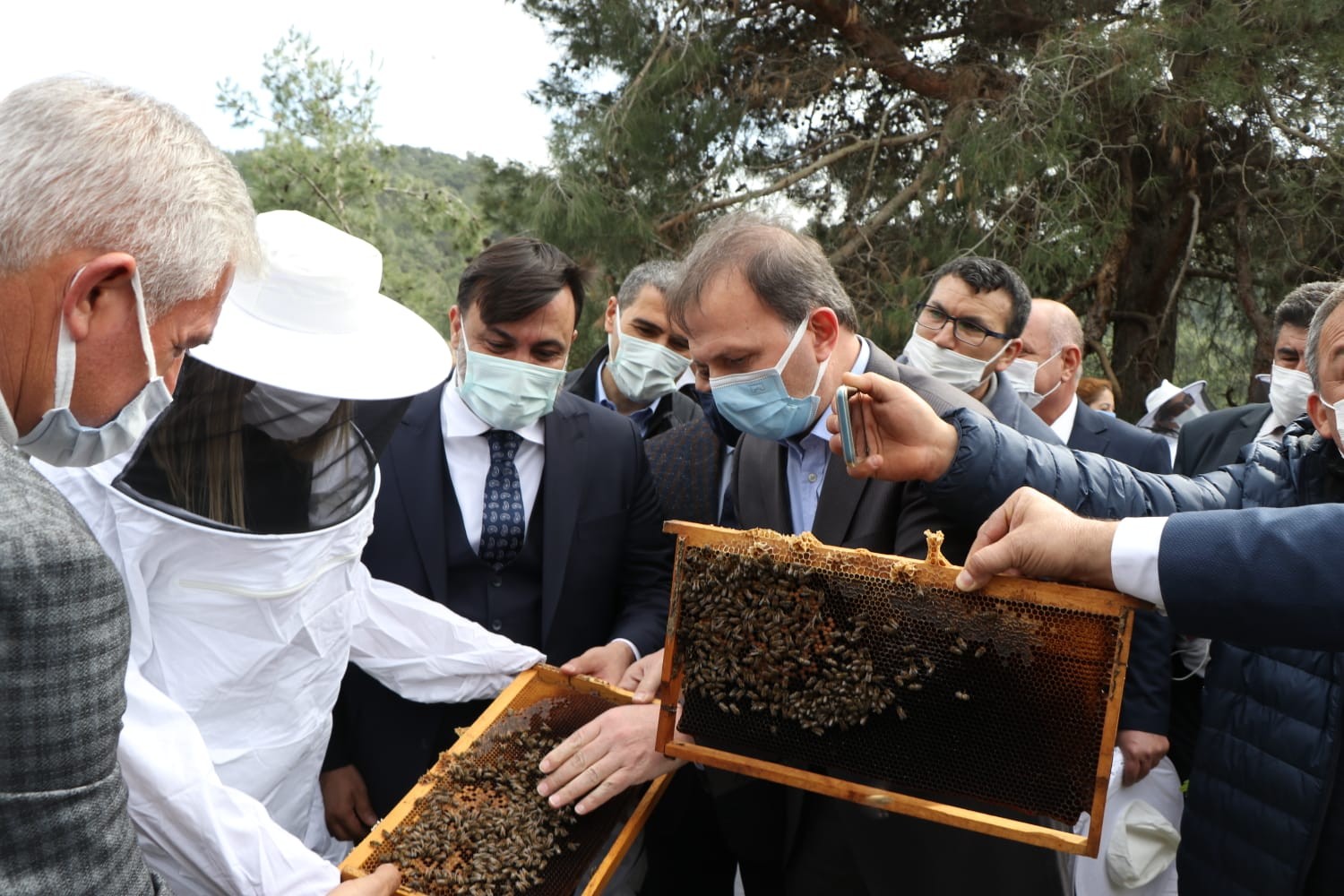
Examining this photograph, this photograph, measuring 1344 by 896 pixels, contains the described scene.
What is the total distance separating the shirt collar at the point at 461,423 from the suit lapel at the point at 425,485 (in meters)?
0.05

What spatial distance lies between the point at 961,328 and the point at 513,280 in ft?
9.12

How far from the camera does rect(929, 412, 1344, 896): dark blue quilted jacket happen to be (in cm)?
285

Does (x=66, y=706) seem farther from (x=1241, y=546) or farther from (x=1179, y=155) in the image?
(x=1179, y=155)

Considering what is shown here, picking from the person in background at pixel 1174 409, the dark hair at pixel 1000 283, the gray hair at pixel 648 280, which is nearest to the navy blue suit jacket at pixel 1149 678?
the dark hair at pixel 1000 283

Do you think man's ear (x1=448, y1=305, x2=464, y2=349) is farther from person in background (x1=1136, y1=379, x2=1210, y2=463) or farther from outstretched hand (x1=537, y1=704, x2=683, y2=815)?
person in background (x1=1136, y1=379, x2=1210, y2=463)

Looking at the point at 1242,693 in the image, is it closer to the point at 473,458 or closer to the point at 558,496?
the point at 558,496

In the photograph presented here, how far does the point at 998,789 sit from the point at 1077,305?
27.3 feet

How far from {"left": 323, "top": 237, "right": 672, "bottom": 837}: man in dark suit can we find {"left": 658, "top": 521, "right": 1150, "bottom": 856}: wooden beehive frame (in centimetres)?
82

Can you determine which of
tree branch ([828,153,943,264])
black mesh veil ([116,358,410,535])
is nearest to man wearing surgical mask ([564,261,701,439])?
tree branch ([828,153,943,264])

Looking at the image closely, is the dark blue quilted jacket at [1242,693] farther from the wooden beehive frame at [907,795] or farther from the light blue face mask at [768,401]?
the light blue face mask at [768,401]

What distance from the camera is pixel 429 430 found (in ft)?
12.8

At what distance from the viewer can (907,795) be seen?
101 inches

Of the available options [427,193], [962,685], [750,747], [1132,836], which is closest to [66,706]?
[750,747]

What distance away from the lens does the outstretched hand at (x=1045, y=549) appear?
2371 millimetres
